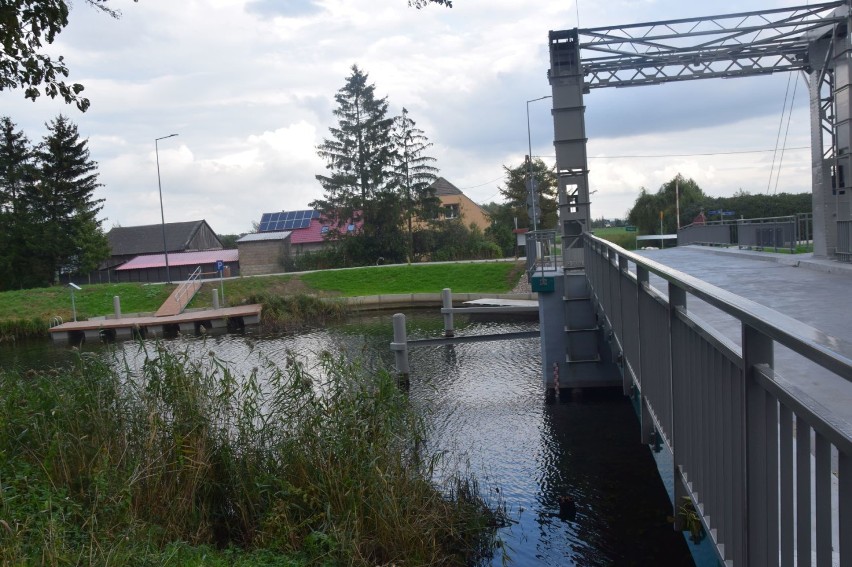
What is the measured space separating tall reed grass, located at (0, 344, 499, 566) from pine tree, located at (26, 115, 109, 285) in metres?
46.1

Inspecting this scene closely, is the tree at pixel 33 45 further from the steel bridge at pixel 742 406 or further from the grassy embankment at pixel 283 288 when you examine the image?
the grassy embankment at pixel 283 288

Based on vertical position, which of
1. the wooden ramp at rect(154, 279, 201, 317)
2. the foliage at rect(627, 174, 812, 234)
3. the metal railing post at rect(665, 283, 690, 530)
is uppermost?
the foliage at rect(627, 174, 812, 234)

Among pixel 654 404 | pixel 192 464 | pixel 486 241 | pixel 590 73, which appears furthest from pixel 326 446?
pixel 486 241

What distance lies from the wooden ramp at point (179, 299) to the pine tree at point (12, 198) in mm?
18592

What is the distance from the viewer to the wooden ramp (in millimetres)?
33562

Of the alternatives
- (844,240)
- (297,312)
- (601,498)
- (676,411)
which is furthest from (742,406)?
(297,312)

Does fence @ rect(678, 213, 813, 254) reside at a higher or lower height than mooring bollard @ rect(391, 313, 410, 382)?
higher

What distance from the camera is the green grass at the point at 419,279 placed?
35.8 m

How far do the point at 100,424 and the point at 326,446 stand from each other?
202 centimetres

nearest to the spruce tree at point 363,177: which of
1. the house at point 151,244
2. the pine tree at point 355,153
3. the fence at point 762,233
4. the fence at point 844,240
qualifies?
the pine tree at point 355,153

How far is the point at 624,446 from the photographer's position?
1059 centimetres

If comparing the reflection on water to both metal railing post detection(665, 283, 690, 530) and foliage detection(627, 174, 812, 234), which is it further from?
foliage detection(627, 174, 812, 234)

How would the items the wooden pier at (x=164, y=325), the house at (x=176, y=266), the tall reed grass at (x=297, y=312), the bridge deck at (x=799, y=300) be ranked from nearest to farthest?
the bridge deck at (x=799, y=300)
the tall reed grass at (x=297, y=312)
the wooden pier at (x=164, y=325)
the house at (x=176, y=266)

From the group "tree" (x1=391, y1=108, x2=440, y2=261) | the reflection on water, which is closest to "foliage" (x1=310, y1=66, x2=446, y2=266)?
"tree" (x1=391, y1=108, x2=440, y2=261)
